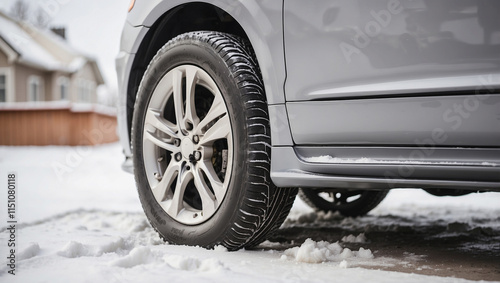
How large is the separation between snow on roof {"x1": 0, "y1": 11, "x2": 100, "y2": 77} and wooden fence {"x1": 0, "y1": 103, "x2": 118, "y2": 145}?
6.61 metres

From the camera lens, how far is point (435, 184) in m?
1.94

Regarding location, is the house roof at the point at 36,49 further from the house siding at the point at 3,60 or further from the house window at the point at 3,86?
the house window at the point at 3,86

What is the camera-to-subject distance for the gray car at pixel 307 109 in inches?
73.9

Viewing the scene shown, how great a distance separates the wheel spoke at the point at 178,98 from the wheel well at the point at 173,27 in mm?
411

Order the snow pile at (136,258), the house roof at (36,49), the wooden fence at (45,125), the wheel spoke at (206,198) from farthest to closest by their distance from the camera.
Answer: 1. the house roof at (36,49)
2. the wooden fence at (45,125)
3. the wheel spoke at (206,198)
4. the snow pile at (136,258)

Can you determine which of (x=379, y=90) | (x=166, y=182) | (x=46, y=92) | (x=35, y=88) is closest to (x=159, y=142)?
(x=166, y=182)

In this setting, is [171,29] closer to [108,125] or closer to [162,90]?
[162,90]

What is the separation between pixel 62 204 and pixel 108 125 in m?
15.2

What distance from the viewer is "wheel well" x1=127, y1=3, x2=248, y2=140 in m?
2.82

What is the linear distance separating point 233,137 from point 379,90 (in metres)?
0.67

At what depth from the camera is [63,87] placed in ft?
85.9

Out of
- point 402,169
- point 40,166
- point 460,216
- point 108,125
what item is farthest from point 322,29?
point 108,125

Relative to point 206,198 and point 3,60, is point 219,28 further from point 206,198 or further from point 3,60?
point 3,60

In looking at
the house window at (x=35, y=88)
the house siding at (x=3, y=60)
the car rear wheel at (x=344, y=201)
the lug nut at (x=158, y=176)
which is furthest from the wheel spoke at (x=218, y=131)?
the house window at (x=35, y=88)
